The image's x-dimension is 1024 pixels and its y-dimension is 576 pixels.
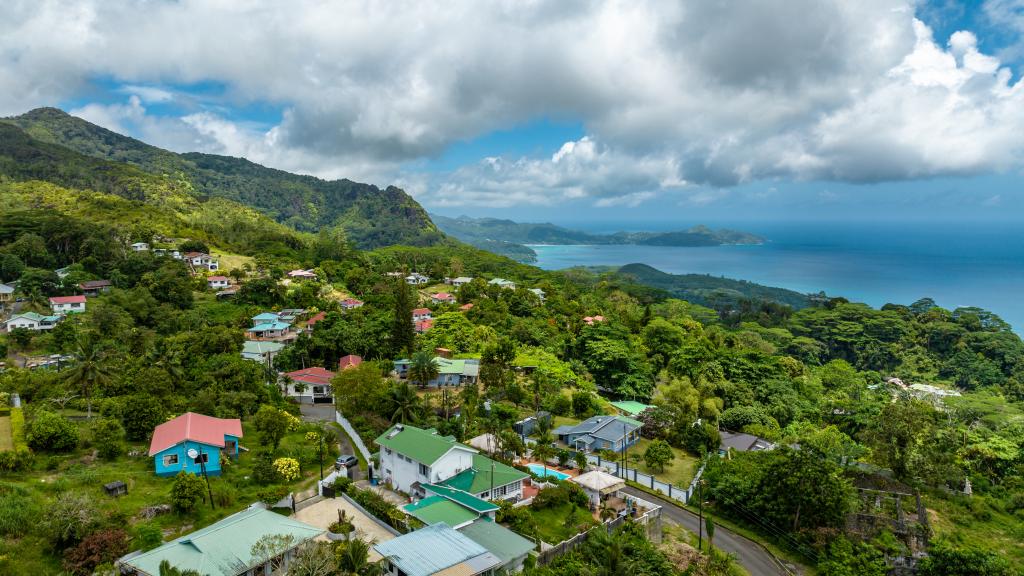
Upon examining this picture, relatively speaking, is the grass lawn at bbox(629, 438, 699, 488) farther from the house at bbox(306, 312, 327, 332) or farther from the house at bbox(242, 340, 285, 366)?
the house at bbox(306, 312, 327, 332)

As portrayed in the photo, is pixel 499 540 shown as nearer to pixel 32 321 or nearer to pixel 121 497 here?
pixel 121 497

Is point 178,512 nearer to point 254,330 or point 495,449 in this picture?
point 495,449

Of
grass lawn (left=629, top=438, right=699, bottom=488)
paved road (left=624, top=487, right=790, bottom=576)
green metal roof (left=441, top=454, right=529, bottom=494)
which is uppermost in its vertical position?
green metal roof (left=441, top=454, right=529, bottom=494)

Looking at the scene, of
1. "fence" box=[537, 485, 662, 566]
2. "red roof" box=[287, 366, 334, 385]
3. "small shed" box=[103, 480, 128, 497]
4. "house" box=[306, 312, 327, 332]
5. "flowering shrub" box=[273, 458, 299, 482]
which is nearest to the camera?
"fence" box=[537, 485, 662, 566]

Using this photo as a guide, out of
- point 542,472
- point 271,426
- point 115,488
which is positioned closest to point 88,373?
point 271,426

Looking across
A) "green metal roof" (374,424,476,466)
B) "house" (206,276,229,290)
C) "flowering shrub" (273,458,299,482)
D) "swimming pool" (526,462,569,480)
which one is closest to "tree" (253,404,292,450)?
"flowering shrub" (273,458,299,482)

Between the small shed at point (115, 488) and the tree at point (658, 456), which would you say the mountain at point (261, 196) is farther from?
the small shed at point (115, 488)
